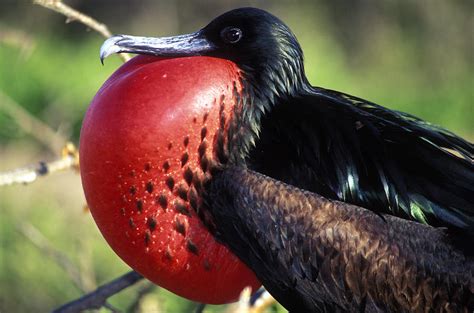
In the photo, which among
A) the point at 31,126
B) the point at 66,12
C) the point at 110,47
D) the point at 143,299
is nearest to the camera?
the point at 110,47

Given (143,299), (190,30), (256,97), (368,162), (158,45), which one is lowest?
(190,30)

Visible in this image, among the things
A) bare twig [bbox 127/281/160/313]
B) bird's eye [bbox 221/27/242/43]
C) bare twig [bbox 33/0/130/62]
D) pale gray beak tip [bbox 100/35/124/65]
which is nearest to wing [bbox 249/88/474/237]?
bird's eye [bbox 221/27/242/43]

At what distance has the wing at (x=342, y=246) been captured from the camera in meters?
2.12

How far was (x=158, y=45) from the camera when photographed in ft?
7.48

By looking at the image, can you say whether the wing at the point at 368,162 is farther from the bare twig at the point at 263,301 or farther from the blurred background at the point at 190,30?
the blurred background at the point at 190,30

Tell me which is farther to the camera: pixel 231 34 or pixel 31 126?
pixel 31 126

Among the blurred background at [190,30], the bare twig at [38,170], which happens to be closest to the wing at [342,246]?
the bare twig at [38,170]

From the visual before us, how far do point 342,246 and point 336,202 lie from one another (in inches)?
3.2

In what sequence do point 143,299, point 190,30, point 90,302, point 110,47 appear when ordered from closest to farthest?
point 110,47, point 90,302, point 143,299, point 190,30

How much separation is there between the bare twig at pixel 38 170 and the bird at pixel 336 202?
33cm

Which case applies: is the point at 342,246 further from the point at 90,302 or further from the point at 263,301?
the point at 90,302

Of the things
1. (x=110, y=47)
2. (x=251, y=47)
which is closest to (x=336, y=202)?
(x=251, y=47)

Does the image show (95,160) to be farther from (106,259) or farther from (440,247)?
(106,259)

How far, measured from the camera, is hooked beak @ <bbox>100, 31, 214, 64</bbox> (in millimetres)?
2244
